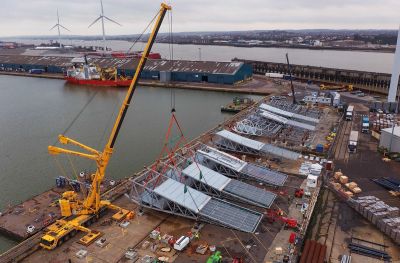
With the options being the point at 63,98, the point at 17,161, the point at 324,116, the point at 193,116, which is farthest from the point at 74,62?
the point at 324,116

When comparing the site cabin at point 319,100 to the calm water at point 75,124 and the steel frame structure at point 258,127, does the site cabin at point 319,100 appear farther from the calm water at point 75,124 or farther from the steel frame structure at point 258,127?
the steel frame structure at point 258,127

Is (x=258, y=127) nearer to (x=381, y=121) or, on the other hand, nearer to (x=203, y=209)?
(x=381, y=121)

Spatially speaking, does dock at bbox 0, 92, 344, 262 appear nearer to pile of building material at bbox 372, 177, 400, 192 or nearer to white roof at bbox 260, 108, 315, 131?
pile of building material at bbox 372, 177, 400, 192

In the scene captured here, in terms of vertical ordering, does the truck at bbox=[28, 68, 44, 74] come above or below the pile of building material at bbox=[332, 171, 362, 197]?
above

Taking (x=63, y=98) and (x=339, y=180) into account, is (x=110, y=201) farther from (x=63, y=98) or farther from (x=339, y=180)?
(x=63, y=98)

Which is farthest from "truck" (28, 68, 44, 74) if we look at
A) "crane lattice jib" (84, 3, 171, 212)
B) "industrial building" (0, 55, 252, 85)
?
"crane lattice jib" (84, 3, 171, 212)

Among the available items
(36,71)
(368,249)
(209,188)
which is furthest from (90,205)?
(36,71)

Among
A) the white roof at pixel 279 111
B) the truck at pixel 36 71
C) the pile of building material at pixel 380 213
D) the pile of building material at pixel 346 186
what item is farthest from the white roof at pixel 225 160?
the truck at pixel 36 71
